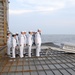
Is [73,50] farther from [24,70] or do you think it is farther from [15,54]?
[24,70]

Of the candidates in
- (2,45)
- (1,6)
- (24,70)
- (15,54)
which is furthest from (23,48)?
(24,70)

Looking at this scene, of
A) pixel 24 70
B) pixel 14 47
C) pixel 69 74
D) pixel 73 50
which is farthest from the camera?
pixel 73 50

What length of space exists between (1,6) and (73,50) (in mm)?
5417

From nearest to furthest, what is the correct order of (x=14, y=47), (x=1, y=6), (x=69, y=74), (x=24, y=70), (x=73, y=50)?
(x=69, y=74), (x=24, y=70), (x=14, y=47), (x=73, y=50), (x=1, y=6)

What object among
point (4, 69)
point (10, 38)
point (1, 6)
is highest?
point (1, 6)

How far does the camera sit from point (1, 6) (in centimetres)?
1449

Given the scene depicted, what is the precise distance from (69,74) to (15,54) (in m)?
5.70

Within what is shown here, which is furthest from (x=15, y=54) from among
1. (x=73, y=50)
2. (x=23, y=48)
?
(x=73, y=50)

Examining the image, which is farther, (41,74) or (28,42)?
(28,42)

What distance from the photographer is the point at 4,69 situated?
8641mm

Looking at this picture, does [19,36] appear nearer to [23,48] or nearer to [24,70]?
[23,48]

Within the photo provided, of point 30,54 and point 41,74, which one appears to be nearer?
point 41,74

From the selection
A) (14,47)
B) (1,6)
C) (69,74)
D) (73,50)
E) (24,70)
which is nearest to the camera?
(69,74)

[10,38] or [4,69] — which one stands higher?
[10,38]
